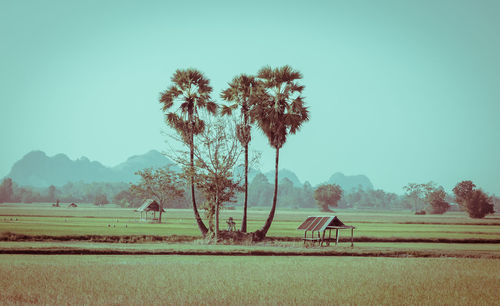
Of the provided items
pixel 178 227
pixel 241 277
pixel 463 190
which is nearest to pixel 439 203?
pixel 463 190

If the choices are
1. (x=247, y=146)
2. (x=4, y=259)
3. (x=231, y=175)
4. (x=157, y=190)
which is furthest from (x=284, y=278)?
(x=157, y=190)

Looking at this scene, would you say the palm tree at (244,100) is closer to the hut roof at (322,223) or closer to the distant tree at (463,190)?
the hut roof at (322,223)

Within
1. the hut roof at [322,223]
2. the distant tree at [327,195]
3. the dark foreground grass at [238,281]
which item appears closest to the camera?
the dark foreground grass at [238,281]

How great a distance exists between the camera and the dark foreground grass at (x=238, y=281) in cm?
1691

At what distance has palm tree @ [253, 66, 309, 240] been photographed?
148ft

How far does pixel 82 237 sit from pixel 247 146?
1599 cm

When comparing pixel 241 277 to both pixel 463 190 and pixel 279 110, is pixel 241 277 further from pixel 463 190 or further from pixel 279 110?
pixel 463 190

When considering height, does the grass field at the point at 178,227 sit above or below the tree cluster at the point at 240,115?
below

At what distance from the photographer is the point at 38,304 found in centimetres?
1536

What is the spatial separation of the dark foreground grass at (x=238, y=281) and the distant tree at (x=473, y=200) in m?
81.9

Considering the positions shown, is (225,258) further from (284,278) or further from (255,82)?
(255,82)

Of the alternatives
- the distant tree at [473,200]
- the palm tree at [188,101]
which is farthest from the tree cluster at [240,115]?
the distant tree at [473,200]

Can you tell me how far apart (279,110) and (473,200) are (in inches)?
2933

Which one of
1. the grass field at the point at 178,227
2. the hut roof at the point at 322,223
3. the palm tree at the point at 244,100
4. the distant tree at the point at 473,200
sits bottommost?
the grass field at the point at 178,227
